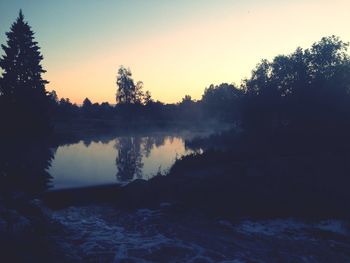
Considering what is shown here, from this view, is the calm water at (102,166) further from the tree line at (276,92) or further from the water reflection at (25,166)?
the tree line at (276,92)

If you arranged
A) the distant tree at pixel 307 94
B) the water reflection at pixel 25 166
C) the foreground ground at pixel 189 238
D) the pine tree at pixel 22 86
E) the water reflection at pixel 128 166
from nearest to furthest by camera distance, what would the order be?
the foreground ground at pixel 189 238
the water reflection at pixel 25 166
the water reflection at pixel 128 166
the distant tree at pixel 307 94
the pine tree at pixel 22 86

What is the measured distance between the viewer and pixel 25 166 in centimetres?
3294

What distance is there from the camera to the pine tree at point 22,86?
4288 cm

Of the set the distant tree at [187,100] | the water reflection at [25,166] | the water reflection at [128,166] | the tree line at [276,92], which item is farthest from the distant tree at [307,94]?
the distant tree at [187,100]

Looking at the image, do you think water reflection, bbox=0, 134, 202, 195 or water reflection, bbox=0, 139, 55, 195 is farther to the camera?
water reflection, bbox=0, 134, 202, 195

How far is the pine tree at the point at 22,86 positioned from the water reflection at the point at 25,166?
2.43m

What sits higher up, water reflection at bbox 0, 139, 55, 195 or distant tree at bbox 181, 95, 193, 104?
distant tree at bbox 181, 95, 193, 104

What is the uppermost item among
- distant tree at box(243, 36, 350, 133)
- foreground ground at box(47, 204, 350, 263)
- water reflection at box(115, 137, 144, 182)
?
distant tree at box(243, 36, 350, 133)

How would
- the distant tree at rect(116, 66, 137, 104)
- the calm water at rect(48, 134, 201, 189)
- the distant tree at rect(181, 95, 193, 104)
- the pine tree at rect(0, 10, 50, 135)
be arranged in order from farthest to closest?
1. the distant tree at rect(181, 95, 193, 104)
2. the distant tree at rect(116, 66, 137, 104)
3. the pine tree at rect(0, 10, 50, 135)
4. the calm water at rect(48, 134, 201, 189)

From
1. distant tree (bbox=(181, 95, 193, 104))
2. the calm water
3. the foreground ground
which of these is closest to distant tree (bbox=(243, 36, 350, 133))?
the calm water

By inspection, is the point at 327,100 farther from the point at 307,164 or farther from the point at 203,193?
the point at 203,193

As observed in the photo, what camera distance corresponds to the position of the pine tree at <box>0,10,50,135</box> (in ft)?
141

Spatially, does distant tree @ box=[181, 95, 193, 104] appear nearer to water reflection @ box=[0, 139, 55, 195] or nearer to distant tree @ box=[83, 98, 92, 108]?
distant tree @ box=[83, 98, 92, 108]

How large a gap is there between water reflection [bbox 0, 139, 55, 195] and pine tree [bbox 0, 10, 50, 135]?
243 centimetres
